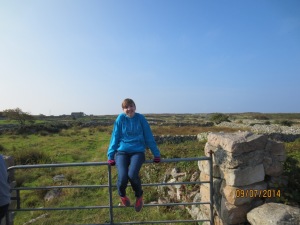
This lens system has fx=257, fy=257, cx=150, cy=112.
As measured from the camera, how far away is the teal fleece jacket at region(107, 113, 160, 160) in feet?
14.1

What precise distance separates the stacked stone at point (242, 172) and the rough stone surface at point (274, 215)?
25 cm

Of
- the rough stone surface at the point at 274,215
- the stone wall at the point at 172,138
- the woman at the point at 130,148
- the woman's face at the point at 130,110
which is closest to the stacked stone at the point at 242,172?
the rough stone surface at the point at 274,215

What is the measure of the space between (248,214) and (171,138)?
1492 cm

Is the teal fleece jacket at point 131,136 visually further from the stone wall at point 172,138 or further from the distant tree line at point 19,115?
the distant tree line at point 19,115

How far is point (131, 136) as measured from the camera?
14.4 ft

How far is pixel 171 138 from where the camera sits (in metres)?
19.0

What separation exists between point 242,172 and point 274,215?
2.44 feet

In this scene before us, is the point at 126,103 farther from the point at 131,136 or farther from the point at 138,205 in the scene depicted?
the point at 138,205

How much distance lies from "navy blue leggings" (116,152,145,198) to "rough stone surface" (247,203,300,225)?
179cm

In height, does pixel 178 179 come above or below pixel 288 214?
below

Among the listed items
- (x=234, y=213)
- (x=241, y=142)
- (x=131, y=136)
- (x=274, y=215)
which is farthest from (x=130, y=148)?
(x=274, y=215)

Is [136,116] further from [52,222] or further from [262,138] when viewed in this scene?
[52,222]

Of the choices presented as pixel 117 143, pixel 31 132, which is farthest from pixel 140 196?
pixel 31 132
